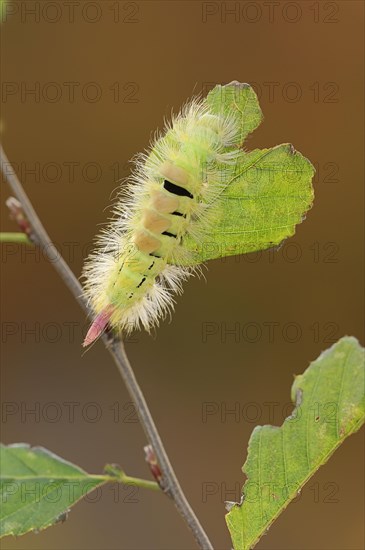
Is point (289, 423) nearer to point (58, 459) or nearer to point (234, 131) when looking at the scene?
point (58, 459)

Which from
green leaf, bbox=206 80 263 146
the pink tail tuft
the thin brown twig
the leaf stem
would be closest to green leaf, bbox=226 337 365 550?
the thin brown twig

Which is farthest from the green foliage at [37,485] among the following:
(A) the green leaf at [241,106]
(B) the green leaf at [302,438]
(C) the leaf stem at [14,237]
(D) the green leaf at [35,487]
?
(A) the green leaf at [241,106]

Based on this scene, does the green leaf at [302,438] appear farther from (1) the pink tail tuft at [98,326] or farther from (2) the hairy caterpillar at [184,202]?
(1) the pink tail tuft at [98,326]

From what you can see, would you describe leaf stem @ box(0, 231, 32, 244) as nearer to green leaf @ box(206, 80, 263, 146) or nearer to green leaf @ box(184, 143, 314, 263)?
green leaf @ box(184, 143, 314, 263)

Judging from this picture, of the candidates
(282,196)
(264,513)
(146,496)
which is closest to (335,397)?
(264,513)

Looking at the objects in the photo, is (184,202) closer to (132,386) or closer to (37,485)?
(132,386)

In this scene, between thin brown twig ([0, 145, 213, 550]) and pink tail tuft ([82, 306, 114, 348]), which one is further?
pink tail tuft ([82, 306, 114, 348])

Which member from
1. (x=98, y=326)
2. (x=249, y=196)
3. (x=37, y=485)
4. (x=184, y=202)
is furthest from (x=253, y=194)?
(x=37, y=485)
